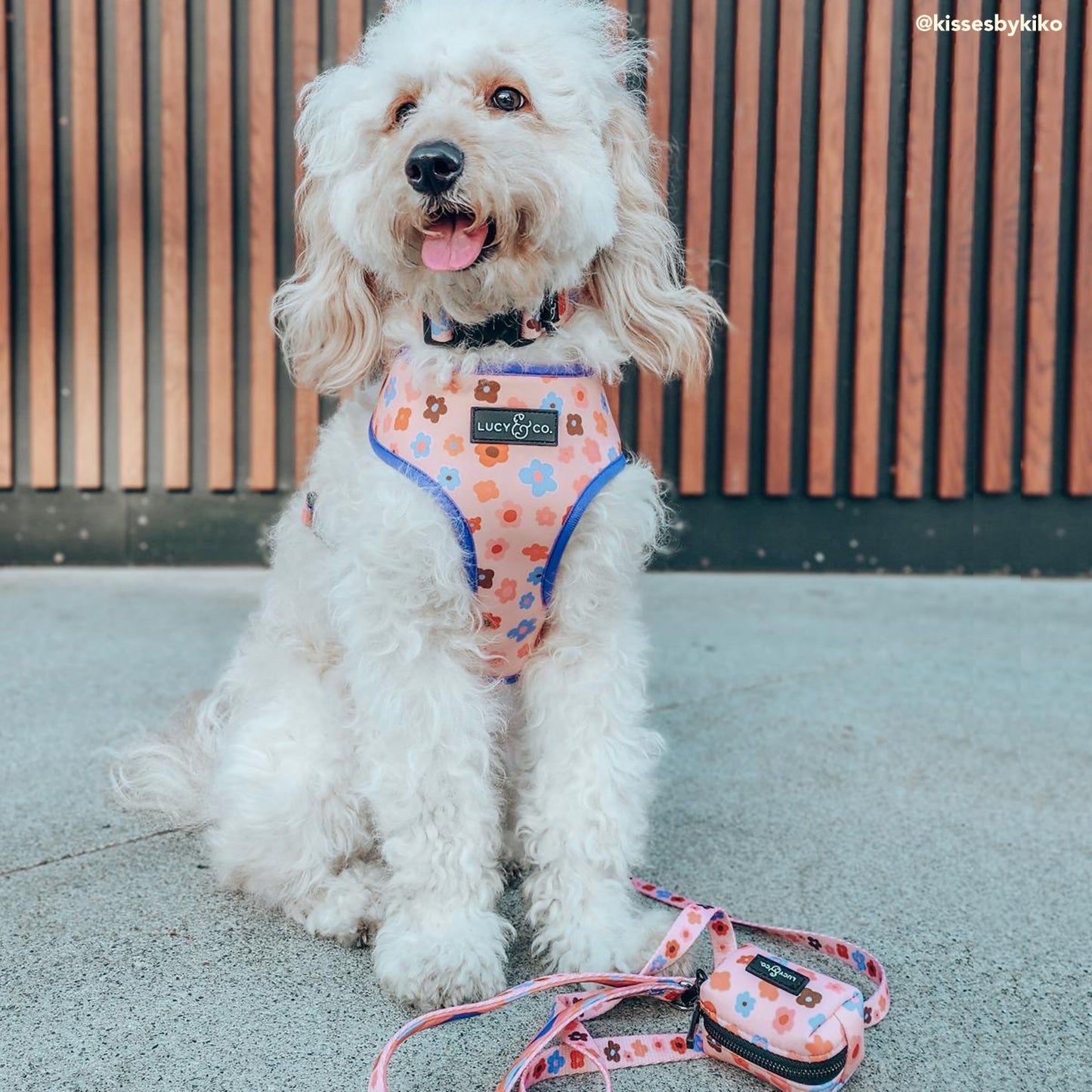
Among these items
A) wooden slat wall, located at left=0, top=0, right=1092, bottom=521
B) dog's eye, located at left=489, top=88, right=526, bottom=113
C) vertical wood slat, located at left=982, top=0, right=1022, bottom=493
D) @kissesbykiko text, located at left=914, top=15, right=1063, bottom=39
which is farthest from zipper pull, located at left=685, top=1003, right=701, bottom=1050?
@kissesbykiko text, located at left=914, top=15, right=1063, bottom=39

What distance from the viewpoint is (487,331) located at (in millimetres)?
1872

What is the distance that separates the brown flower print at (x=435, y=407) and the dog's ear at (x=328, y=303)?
0.25 m

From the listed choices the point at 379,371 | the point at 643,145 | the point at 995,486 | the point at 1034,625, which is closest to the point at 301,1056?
the point at 379,371

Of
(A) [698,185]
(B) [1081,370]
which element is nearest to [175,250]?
(A) [698,185]

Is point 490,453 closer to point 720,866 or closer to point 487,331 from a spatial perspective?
point 487,331

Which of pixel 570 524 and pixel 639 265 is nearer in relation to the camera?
pixel 570 524

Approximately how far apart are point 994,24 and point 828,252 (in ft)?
4.04

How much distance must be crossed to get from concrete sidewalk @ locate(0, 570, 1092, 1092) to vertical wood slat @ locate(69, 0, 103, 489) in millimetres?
1267

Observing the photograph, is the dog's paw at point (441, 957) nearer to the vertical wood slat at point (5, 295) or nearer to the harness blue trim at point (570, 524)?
the harness blue trim at point (570, 524)

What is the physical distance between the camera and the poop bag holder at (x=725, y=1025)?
1422mm

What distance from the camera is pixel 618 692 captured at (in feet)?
6.25

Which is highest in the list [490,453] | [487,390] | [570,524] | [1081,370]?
[1081,370]

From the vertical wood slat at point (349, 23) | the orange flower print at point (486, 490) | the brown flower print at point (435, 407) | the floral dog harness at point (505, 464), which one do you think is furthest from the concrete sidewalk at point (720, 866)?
the vertical wood slat at point (349, 23)

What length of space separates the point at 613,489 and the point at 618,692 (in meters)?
0.35
